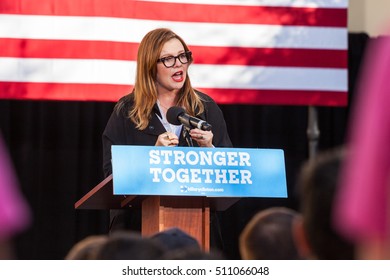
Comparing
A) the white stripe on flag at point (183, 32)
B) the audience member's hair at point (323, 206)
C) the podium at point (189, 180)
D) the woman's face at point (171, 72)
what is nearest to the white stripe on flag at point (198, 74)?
the white stripe on flag at point (183, 32)

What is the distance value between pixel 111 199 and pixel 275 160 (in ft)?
2.46

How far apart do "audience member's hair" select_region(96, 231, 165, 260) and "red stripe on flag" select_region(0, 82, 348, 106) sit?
4764 mm

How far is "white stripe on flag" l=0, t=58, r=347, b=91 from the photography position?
21.7 ft

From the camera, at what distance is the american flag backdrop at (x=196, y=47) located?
6629 millimetres

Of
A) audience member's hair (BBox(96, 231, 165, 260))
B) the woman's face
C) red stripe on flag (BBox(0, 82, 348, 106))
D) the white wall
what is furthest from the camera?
the white wall

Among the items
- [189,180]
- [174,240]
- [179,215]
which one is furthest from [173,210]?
[174,240]

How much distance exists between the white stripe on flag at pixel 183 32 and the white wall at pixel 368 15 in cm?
78

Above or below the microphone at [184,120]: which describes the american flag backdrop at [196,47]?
above

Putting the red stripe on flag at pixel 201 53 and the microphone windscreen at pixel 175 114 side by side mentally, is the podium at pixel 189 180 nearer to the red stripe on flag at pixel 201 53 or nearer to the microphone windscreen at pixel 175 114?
the microphone windscreen at pixel 175 114

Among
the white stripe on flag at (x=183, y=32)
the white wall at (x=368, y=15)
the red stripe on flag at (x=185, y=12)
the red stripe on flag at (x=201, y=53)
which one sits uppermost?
the white wall at (x=368, y=15)

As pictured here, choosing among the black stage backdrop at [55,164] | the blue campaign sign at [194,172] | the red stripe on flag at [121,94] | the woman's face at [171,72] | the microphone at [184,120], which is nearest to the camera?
the blue campaign sign at [194,172]

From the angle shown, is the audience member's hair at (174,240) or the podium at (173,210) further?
the podium at (173,210)

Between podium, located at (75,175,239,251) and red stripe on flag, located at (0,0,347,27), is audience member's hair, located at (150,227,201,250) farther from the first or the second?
red stripe on flag, located at (0,0,347,27)

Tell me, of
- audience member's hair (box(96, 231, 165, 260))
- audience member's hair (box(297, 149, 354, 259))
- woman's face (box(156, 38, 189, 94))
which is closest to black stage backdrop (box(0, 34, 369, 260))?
woman's face (box(156, 38, 189, 94))
